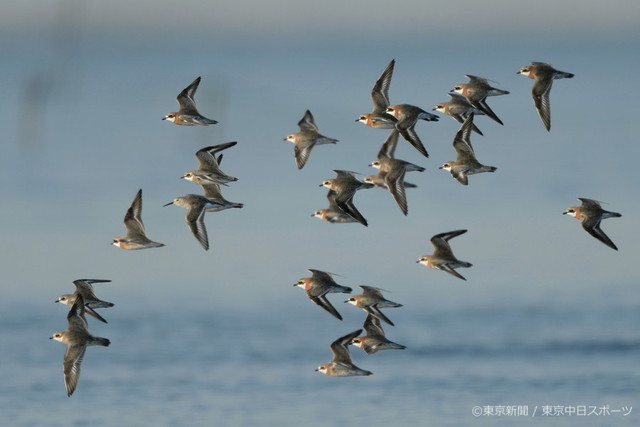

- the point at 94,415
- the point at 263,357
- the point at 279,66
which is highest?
the point at 279,66

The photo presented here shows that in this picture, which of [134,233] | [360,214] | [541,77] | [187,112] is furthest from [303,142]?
[541,77]

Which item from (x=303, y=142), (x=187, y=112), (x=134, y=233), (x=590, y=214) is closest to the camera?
(x=590, y=214)

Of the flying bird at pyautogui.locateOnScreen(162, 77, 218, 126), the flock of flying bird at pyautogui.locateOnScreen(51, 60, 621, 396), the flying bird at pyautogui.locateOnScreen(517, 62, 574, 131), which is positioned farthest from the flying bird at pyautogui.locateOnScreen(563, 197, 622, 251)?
the flying bird at pyautogui.locateOnScreen(162, 77, 218, 126)

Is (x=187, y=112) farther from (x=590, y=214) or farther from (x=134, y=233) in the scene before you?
(x=590, y=214)

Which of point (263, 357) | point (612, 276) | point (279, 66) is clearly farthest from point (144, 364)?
point (279, 66)

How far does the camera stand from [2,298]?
2530cm

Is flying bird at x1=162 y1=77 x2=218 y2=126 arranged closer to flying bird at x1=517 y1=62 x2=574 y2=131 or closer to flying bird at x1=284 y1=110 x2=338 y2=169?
flying bird at x1=284 y1=110 x2=338 y2=169

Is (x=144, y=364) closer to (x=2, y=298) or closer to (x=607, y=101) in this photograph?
(x=2, y=298)

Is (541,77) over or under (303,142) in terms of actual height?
over

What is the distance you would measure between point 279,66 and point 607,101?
34.4 metres

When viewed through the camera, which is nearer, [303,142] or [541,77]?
[541,77]

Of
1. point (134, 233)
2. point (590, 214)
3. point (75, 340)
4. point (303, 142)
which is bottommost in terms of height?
point (75, 340)

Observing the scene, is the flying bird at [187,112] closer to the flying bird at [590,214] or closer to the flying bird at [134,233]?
the flying bird at [134,233]

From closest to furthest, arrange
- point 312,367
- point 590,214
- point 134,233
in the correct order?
point 590,214 < point 134,233 < point 312,367
